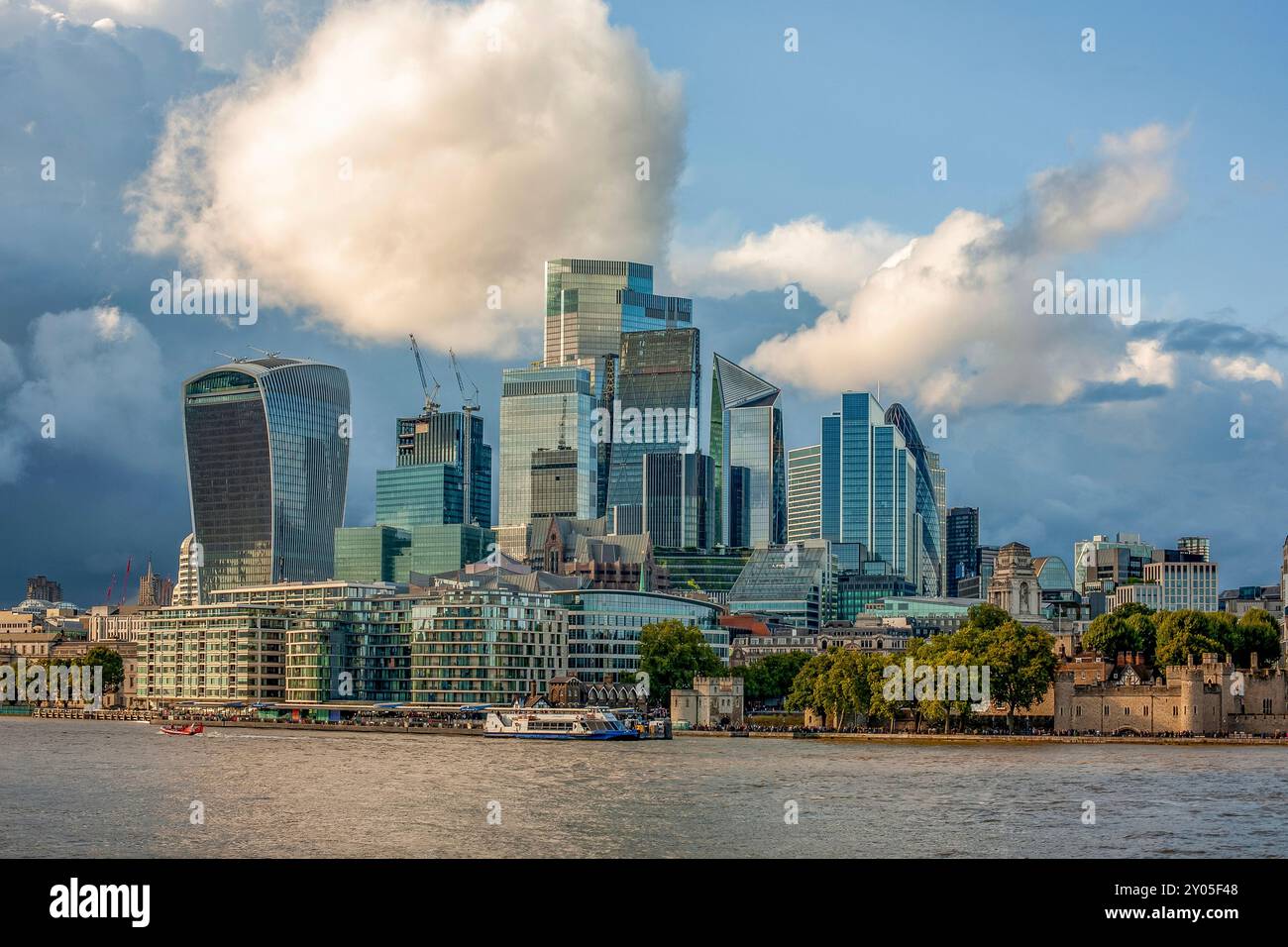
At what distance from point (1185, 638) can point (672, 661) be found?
4819cm

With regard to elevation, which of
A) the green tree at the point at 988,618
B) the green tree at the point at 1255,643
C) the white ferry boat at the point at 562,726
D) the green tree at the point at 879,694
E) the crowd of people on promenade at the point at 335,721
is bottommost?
the crowd of people on promenade at the point at 335,721

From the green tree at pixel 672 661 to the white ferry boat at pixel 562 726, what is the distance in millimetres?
25719

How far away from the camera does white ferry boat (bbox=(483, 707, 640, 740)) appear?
132 meters

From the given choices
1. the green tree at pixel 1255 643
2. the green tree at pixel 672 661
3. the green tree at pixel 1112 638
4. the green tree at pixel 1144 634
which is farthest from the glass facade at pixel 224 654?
the green tree at pixel 1255 643

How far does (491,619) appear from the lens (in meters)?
166

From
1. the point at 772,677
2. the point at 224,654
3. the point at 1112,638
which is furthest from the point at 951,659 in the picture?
the point at 224,654

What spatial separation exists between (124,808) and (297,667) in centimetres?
11201

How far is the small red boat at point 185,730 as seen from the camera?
143750 millimetres

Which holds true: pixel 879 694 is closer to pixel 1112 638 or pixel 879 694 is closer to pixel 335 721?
pixel 1112 638

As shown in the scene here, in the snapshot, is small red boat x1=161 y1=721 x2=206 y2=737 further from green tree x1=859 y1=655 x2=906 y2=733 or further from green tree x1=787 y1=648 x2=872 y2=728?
green tree x1=859 y1=655 x2=906 y2=733

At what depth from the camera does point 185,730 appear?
14438 centimetres

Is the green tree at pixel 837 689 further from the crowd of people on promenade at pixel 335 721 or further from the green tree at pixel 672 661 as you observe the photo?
the crowd of people on promenade at pixel 335 721
